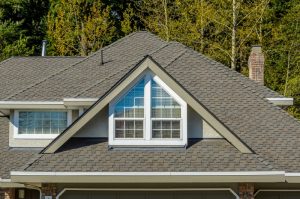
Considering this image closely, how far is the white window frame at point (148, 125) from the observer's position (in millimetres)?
18219

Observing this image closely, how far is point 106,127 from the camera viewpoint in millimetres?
18547

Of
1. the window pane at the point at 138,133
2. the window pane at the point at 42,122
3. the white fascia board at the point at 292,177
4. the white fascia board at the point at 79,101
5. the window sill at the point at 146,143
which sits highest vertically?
the white fascia board at the point at 79,101

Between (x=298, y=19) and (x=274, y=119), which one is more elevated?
(x=298, y=19)

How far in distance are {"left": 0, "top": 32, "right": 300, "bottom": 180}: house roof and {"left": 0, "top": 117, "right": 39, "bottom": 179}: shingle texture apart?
150 centimetres

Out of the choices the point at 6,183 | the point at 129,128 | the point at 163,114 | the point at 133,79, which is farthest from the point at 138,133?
the point at 6,183

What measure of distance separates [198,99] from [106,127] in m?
2.80

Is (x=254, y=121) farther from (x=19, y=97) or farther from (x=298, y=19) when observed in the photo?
(x=298, y=19)

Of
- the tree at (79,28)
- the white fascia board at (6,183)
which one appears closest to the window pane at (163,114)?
the white fascia board at (6,183)

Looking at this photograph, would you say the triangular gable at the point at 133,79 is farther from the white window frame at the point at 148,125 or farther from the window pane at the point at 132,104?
the window pane at the point at 132,104

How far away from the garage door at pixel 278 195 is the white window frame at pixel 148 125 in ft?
9.17

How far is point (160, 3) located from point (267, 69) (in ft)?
21.9

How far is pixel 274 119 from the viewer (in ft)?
66.1

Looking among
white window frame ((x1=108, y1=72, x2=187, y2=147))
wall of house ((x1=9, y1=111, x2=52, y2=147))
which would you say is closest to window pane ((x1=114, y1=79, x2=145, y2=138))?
white window frame ((x1=108, y1=72, x2=187, y2=147))

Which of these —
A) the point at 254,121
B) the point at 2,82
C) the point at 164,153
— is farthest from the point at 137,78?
the point at 2,82
